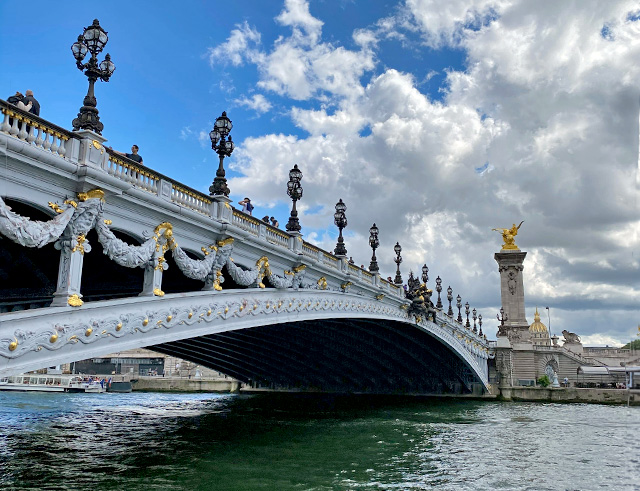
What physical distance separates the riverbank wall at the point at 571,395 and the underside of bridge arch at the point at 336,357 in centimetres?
437

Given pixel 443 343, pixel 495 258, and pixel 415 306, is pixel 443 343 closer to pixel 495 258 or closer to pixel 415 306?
pixel 415 306

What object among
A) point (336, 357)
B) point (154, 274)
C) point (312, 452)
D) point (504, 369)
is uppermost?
point (154, 274)

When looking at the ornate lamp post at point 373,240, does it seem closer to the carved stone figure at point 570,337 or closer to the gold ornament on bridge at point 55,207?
the gold ornament on bridge at point 55,207

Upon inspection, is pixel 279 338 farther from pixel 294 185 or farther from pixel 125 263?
pixel 125 263

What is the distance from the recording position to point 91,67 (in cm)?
1406

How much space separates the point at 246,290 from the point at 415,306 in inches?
893

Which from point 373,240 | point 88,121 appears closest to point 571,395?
point 373,240

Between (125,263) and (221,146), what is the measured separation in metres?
5.97

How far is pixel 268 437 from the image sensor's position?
25.7 meters

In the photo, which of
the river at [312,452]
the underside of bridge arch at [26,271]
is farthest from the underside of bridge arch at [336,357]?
the underside of bridge arch at [26,271]

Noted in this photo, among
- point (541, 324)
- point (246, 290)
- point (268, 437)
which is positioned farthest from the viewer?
point (541, 324)

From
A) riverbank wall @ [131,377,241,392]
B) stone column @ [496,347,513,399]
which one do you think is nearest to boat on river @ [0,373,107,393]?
riverbank wall @ [131,377,241,392]

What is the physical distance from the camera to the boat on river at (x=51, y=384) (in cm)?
6738

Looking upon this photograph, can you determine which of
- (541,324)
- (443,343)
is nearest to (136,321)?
(443,343)
